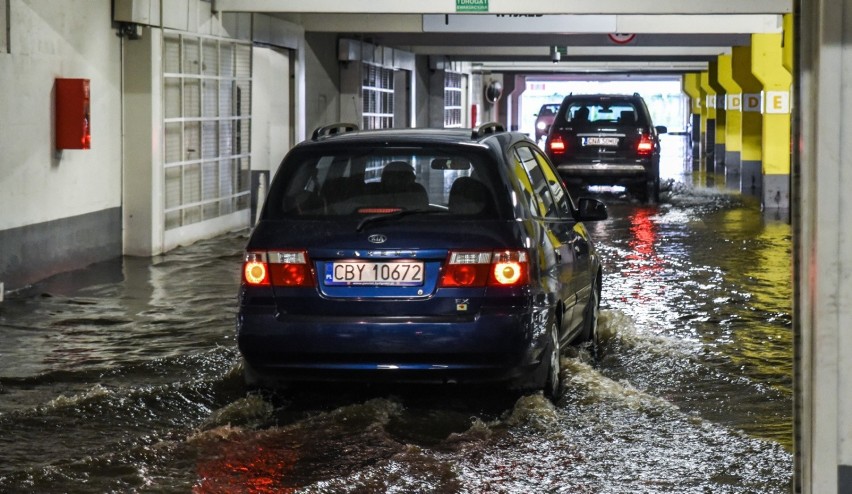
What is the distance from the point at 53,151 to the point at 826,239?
1029 cm

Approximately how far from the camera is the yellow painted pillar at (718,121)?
38.0m

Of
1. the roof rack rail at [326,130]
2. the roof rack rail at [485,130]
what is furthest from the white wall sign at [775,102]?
the roof rack rail at [326,130]

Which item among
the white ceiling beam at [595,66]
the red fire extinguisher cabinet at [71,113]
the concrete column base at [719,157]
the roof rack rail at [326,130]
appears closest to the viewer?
the roof rack rail at [326,130]

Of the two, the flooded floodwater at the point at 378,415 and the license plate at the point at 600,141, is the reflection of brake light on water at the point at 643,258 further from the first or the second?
the license plate at the point at 600,141

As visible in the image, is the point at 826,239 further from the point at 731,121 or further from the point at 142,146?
the point at 731,121

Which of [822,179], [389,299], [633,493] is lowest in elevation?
[633,493]

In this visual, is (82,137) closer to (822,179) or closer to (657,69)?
(822,179)

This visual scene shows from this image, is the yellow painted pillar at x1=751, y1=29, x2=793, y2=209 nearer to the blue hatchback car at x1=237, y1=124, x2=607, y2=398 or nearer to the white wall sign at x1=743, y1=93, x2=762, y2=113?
the white wall sign at x1=743, y1=93, x2=762, y2=113

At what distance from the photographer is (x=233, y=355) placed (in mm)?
8633

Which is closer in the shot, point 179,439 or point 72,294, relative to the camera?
point 179,439

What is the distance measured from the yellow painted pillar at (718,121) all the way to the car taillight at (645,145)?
50.6ft

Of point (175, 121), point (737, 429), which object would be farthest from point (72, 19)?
point (737, 429)

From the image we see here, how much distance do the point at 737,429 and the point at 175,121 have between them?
10.1 meters

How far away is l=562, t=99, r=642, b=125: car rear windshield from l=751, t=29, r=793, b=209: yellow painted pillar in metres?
2.03
